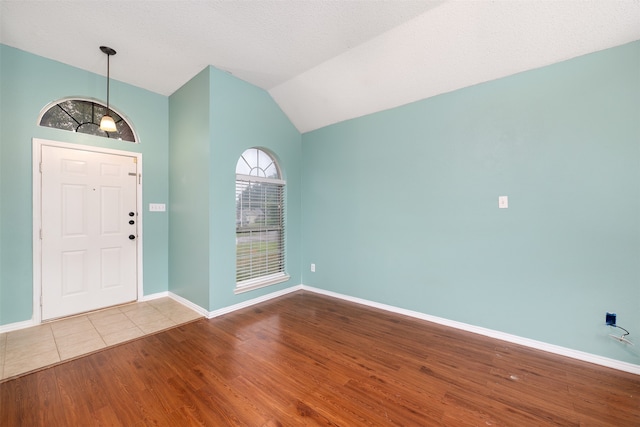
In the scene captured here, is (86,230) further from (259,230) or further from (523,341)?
(523,341)

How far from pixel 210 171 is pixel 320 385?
8.30ft

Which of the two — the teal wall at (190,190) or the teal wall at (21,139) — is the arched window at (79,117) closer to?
the teal wall at (21,139)

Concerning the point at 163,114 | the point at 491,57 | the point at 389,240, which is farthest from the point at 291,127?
the point at 491,57

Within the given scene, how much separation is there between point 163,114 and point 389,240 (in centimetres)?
384

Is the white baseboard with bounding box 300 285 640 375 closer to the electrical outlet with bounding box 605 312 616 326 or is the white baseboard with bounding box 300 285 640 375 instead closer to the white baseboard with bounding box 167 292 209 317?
the electrical outlet with bounding box 605 312 616 326

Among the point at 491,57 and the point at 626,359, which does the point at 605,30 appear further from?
the point at 626,359

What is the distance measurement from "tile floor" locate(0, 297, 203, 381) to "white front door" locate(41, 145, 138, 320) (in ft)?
0.83

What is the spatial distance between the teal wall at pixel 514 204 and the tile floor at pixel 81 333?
8.29 ft

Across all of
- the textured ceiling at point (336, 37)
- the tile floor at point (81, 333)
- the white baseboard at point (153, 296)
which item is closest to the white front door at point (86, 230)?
the white baseboard at point (153, 296)

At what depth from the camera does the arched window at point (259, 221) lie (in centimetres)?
340

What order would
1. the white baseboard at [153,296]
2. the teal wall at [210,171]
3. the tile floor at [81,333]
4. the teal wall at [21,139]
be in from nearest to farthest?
the tile floor at [81,333]
the teal wall at [21,139]
the teal wall at [210,171]
the white baseboard at [153,296]

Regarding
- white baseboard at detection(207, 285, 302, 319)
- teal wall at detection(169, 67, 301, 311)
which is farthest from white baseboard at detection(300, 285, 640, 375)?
teal wall at detection(169, 67, 301, 311)

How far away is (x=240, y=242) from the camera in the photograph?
11.1ft

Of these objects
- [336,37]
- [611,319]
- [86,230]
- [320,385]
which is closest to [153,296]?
[86,230]
